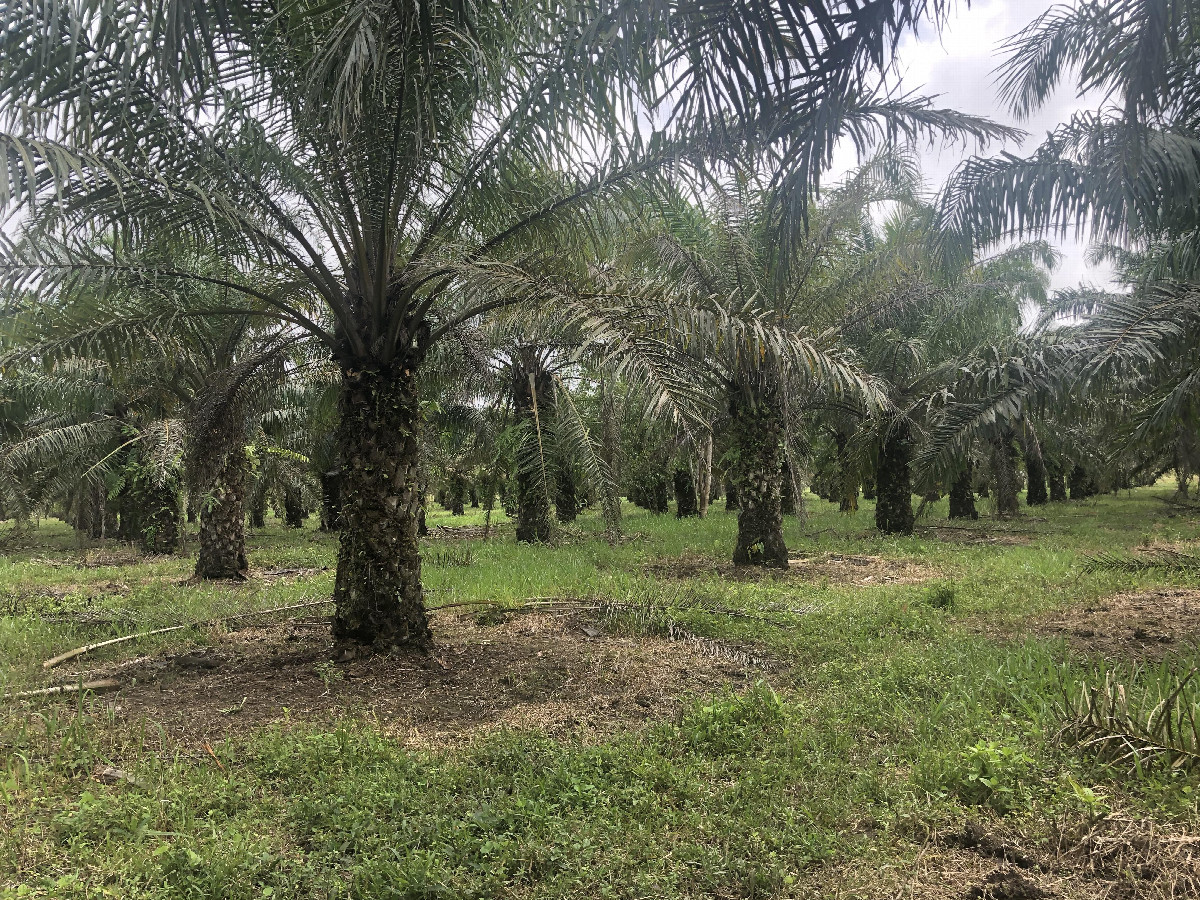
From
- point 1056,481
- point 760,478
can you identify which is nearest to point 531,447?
point 760,478

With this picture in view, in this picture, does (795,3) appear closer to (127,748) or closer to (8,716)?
(127,748)

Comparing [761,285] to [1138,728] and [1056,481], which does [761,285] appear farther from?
[1056,481]

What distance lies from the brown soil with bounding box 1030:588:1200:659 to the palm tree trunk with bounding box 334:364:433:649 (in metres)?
5.11

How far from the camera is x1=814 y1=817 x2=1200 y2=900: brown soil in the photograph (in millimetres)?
2572

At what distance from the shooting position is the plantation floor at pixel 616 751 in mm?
2834

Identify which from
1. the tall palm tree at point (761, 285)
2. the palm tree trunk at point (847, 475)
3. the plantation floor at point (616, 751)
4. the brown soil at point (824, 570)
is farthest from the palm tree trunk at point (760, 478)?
the palm tree trunk at point (847, 475)

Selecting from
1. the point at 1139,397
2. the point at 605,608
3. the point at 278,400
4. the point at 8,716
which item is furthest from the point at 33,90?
the point at 1139,397

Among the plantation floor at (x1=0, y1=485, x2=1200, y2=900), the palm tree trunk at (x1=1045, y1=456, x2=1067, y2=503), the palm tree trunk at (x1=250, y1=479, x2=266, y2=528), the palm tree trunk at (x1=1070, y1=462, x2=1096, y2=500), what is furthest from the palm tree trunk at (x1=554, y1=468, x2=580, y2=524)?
the palm tree trunk at (x1=1070, y1=462, x2=1096, y2=500)

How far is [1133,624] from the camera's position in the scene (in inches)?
249

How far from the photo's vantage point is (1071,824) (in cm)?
296

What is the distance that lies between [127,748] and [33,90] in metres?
3.96

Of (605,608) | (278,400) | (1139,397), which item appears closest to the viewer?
(605,608)

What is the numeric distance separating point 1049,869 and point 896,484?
13.2 meters

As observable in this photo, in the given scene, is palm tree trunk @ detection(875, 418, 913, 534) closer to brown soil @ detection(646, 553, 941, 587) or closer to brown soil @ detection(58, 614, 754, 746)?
brown soil @ detection(646, 553, 941, 587)
